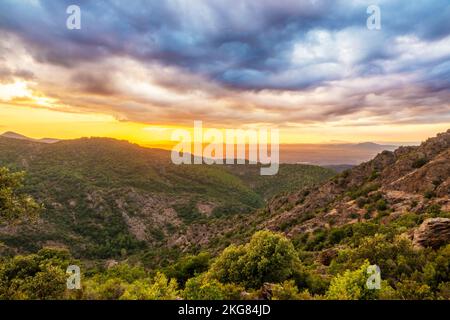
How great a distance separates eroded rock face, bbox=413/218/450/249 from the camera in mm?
28263

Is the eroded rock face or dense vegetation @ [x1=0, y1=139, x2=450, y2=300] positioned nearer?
dense vegetation @ [x1=0, y1=139, x2=450, y2=300]

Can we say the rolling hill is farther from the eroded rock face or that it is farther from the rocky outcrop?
the eroded rock face

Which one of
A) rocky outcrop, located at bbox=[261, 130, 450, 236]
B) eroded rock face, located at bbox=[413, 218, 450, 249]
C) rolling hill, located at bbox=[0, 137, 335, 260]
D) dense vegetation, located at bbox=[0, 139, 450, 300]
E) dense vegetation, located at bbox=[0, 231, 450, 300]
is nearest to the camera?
dense vegetation, located at bbox=[0, 231, 450, 300]

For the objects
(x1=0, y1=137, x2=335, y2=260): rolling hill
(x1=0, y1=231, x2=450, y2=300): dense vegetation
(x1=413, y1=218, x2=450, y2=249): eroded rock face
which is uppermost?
(x1=413, y1=218, x2=450, y2=249): eroded rock face

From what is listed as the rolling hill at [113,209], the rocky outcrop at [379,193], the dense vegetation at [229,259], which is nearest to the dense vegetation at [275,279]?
the dense vegetation at [229,259]

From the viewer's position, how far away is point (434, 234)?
2883 centimetres

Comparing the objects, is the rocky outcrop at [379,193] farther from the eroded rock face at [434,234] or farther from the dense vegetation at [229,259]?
the eroded rock face at [434,234]

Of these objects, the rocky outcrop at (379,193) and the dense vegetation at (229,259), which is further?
the rocky outcrop at (379,193)

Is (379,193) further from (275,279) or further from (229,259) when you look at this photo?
(229,259)

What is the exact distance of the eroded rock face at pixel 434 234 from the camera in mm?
28263

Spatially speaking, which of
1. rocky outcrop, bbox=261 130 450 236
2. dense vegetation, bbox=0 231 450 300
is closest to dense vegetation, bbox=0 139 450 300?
dense vegetation, bbox=0 231 450 300
